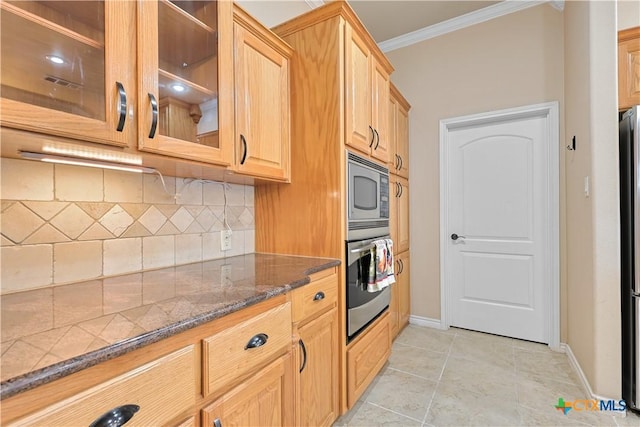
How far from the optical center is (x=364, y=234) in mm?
1784

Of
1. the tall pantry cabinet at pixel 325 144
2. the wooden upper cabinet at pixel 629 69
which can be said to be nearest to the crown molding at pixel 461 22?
the wooden upper cabinet at pixel 629 69

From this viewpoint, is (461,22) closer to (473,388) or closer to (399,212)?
(399,212)

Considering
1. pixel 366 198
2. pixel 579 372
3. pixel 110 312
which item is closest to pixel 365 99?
pixel 366 198

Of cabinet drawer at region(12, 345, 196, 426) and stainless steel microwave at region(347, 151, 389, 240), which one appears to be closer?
cabinet drawer at region(12, 345, 196, 426)

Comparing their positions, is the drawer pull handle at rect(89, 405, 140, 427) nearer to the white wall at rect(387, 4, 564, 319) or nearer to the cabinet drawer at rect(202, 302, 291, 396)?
the cabinet drawer at rect(202, 302, 291, 396)

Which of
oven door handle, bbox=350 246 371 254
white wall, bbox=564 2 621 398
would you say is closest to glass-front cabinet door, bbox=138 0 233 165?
oven door handle, bbox=350 246 371 254

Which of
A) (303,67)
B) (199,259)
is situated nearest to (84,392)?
(199,259)

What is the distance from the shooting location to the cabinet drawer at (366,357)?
63.6 inches

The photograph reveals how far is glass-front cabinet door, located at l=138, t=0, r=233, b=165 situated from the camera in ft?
3.20

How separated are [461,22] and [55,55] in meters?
3.28

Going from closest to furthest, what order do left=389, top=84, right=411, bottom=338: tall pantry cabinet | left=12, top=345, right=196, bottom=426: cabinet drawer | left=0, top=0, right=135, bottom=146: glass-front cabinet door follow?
1. left=12, top=345, right=196, bottom=426: cabinet drawer
2. left=0, top=0, right=135, bottom=146: glass-front cabinet door
3. left=389, top=84, right=411, bottom=338: tall pantry cabinet

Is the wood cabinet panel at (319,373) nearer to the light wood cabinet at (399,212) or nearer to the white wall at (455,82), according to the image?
the light wood cabinet at (399,212)

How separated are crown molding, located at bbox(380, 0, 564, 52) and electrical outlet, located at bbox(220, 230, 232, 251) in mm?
2842

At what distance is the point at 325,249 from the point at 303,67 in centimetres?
106
